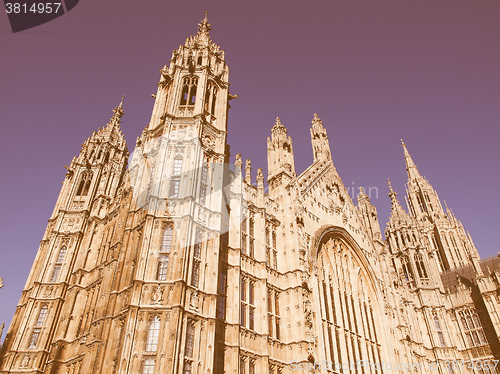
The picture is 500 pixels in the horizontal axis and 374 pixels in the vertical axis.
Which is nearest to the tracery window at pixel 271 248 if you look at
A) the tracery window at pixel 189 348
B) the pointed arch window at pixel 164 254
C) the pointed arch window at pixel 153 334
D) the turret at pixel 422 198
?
the pointed arch window at pixel 164 254

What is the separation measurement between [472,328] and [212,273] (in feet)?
114

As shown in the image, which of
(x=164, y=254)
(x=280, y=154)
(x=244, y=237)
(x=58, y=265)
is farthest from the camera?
(x=280, y=154)

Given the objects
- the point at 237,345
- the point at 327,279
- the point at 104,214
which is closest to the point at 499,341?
the point at 327,279

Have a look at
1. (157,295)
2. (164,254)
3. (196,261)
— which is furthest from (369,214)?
(157,295)

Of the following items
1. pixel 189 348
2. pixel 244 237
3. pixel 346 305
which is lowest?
pixel 189 348

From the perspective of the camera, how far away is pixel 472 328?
42750mm

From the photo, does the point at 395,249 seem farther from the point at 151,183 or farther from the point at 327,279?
the point at 151,183

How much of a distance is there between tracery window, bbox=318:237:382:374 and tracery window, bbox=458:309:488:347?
1489cm

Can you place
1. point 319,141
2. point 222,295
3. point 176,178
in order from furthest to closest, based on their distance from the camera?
point 319,141, point 176,178, point 222,295

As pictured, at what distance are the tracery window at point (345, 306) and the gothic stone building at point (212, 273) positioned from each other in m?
0.14

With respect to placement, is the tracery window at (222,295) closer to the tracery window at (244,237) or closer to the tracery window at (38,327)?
the tracery window at (244,237)

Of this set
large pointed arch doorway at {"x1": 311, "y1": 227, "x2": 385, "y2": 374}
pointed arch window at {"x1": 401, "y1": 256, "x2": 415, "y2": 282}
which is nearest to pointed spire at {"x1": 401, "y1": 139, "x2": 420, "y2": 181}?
pointed arch window at {"x1": 401, "y1": 256, "x2": 415, "y2": 282}

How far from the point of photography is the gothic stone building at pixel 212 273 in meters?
19.6

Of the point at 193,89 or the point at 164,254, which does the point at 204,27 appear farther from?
the point at 164,254
